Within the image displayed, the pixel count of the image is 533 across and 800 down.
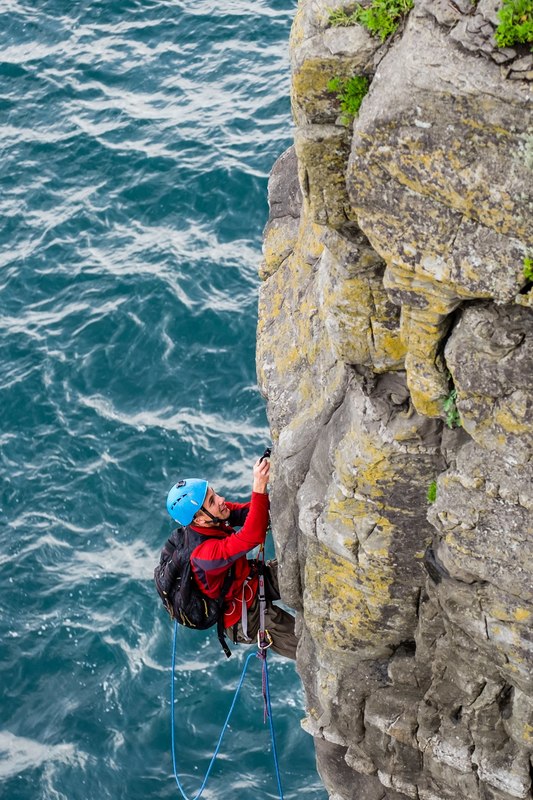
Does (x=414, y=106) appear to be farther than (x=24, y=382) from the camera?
No

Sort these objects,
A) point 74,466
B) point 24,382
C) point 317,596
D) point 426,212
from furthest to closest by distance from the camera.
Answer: point 24,382
point 74,466
point 317,596
point 426,212

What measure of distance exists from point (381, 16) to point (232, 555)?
29.4 feet

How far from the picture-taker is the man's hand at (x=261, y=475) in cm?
1647

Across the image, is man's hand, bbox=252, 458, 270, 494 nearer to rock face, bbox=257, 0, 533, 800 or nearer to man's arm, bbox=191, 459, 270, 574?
man's arm, bbox=191, 459, 270, 574

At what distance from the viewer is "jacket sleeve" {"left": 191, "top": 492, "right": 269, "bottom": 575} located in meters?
16.4

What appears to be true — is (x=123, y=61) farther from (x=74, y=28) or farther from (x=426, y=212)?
(x=426, y=212)

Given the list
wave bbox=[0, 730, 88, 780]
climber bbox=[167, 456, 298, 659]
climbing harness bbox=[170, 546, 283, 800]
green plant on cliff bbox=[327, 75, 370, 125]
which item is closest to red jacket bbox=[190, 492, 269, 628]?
climber bbox=[167, 456, 298, 659]

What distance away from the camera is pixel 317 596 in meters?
15.5

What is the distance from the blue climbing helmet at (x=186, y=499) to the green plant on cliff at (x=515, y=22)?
29.8 feet

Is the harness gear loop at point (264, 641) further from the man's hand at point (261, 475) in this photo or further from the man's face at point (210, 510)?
the man's hand at point (261, 475)

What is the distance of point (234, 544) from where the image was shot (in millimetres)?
16672

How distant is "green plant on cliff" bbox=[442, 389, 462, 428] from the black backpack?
6.27 metres

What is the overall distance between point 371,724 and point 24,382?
58.9 feet

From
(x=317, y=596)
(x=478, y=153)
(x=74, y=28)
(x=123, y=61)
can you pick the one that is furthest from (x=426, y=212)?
(x=74, y=28)
